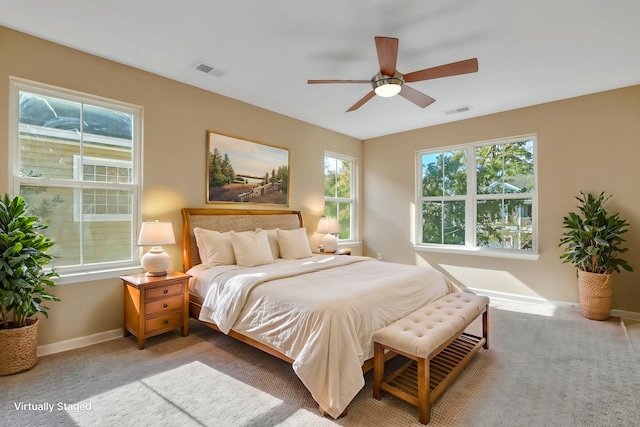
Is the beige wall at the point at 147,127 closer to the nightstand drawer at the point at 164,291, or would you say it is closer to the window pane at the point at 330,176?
the nightstand drawer at the point at 164,291

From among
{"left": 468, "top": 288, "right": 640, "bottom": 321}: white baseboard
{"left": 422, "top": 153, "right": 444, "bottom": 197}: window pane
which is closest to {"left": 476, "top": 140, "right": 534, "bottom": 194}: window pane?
{"left": 422, "top": 153, "right": 444, "bottom": 197}: window pane

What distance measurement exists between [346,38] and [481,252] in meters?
3.70

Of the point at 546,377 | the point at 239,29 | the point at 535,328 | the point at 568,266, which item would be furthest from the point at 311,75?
the point at 568,266

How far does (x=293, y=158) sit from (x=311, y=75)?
1.70 m

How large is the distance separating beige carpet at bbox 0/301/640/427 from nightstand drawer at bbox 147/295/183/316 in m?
0.33

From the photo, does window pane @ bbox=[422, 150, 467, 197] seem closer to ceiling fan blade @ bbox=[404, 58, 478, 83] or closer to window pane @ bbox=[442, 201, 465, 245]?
window pane @ bbox=[442, 201, 465, 245]

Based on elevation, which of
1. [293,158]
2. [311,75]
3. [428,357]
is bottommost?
[428,357]

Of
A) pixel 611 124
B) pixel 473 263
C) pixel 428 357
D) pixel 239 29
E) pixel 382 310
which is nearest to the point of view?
pixel 428 357

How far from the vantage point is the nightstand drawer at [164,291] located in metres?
2.89

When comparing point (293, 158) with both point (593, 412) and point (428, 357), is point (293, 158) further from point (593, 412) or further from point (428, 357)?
point (593, 412)

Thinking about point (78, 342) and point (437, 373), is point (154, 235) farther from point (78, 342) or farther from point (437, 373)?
point (437, 373)

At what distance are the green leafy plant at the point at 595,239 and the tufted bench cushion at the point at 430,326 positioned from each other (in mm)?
1796

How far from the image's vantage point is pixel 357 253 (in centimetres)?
607

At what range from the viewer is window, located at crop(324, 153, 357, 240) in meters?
5.72
